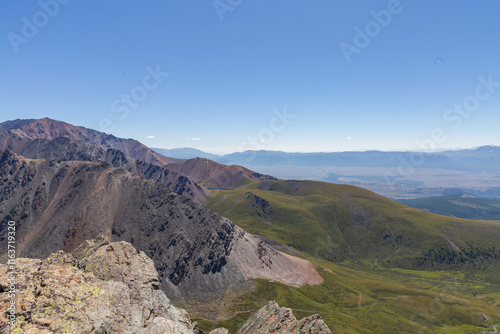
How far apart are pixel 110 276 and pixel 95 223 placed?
497 ft

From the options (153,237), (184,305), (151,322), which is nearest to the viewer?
(151,322)

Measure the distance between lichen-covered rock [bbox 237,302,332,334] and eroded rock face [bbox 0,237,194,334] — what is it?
1323 cm

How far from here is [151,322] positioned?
110 feet

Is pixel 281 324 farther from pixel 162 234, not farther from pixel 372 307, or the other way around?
pixel 372 307

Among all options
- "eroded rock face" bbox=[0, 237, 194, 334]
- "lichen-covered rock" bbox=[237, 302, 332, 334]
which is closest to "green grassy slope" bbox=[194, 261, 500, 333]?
"lichen-covered rock" bbox=[237, 302, 332, 334]

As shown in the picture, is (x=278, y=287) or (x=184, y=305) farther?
(x=278, y=287)

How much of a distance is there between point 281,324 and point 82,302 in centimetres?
3196

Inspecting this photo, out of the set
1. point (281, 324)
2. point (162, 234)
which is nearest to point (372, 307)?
point (162, 234)

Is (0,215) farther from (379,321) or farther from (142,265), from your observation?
(379,321)

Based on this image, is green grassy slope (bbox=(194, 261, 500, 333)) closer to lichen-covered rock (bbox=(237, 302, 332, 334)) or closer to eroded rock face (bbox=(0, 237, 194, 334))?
lichen-covered rock (bbox=(237, 302, 332, 334))

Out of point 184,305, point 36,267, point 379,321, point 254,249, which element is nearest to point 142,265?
point 36,267

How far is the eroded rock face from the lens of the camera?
24.8 metres

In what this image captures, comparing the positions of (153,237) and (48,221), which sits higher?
(48,221)

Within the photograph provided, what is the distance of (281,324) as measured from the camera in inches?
1704
